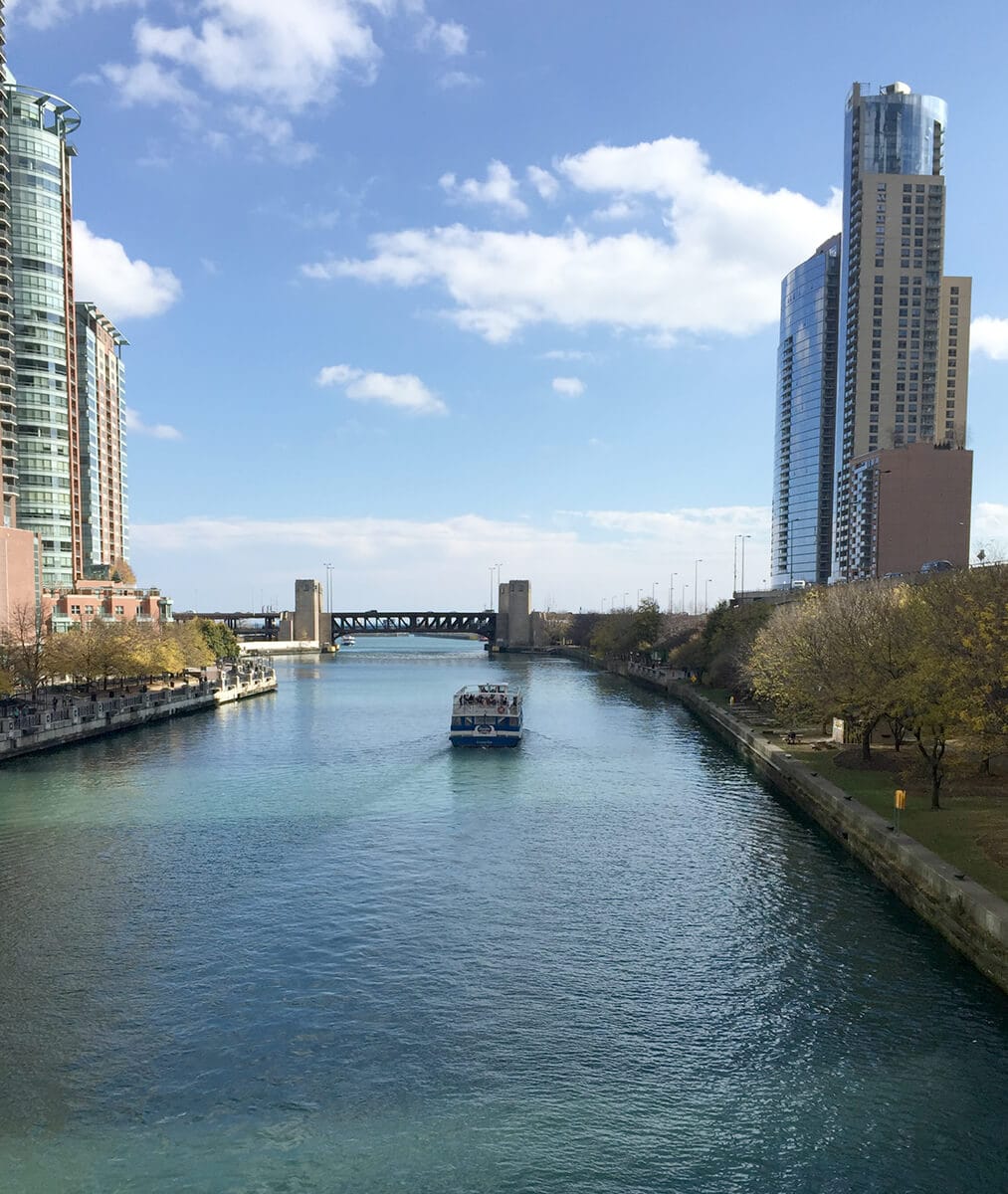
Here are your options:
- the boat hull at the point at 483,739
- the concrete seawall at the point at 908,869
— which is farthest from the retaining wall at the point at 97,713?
the concrete seawall at the point at 908,869

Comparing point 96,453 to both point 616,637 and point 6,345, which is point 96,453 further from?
point 616,637

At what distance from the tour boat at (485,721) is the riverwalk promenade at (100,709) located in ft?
97.7

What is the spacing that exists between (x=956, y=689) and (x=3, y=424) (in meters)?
143

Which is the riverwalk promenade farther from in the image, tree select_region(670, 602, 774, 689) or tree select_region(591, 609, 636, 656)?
tree select_region(591, 609, 636, 656)

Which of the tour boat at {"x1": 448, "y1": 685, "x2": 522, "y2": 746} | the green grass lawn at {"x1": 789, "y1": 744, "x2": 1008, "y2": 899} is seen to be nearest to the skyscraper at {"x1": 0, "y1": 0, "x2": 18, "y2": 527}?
the tour boat at {"x1": 448, "y1": 685, "x2": 522, "y2": 746}

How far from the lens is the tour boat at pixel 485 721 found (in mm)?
69062

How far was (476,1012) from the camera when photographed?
2236cm

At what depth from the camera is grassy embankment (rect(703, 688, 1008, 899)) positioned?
28859 mm

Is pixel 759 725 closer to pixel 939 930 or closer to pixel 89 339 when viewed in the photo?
pixel 939 930

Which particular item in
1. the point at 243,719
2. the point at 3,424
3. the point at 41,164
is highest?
the point at 41,164

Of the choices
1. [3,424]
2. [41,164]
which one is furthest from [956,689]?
[41,164]

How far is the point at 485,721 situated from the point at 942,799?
1504 inches

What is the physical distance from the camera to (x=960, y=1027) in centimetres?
2172

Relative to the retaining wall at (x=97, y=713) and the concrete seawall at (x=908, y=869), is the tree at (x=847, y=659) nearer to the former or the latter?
the concrete seawall at (x=908, y=869)
